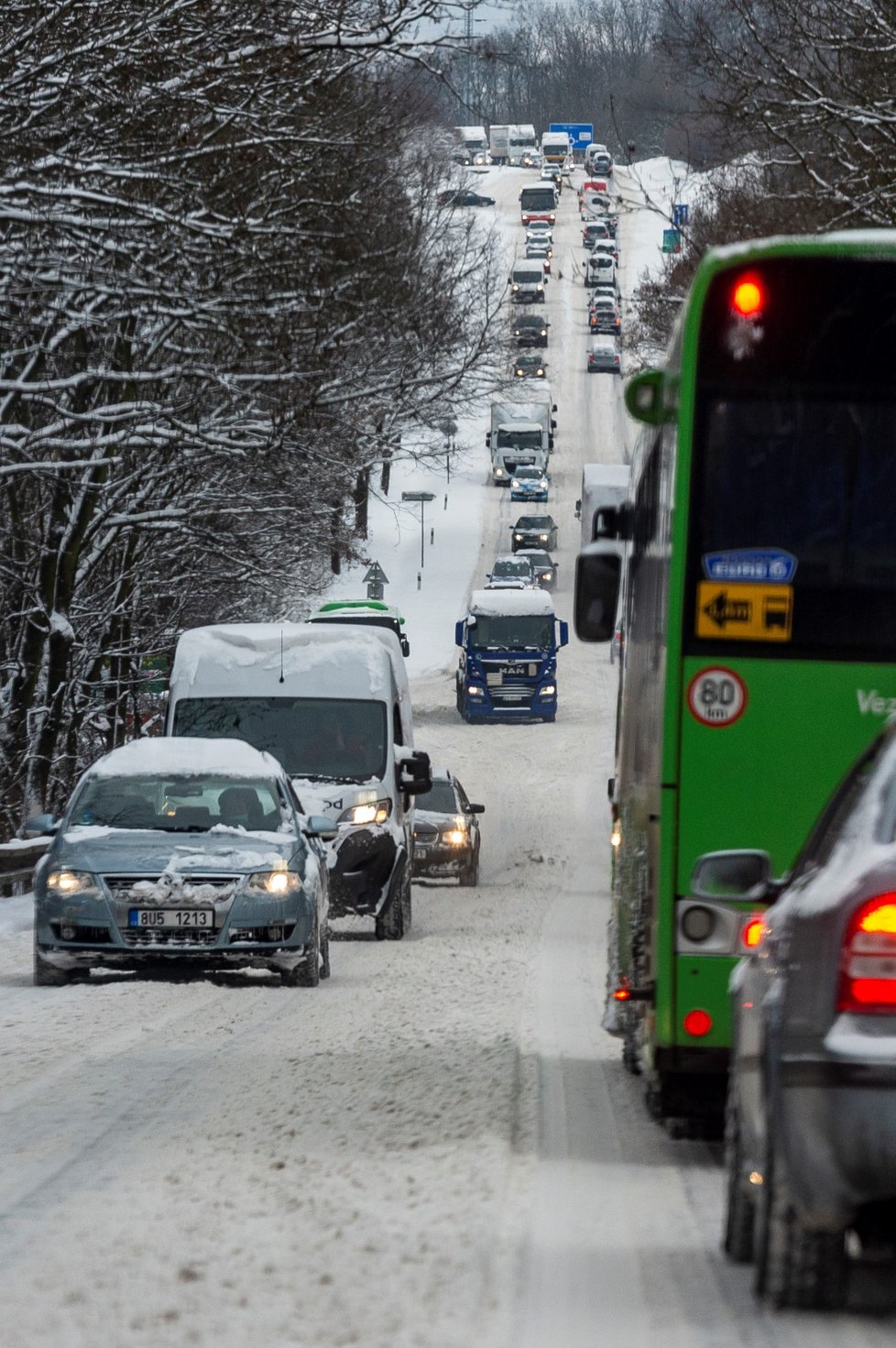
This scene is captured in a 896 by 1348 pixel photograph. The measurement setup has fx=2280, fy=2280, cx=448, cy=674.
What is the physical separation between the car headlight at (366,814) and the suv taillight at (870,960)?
14432mm

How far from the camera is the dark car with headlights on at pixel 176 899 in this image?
1443 centimetres

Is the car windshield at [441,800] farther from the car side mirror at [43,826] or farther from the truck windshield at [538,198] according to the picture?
the truck windshield at [538,198]

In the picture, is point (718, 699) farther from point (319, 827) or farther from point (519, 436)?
point (519, 436)

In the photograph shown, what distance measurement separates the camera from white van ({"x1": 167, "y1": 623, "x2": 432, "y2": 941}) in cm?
1953

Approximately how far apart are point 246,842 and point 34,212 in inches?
212

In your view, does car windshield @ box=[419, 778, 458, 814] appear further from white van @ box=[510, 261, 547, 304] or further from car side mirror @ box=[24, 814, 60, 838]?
white van @ box=[510, 261, 547, 304]

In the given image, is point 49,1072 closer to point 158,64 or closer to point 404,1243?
point 404,1243

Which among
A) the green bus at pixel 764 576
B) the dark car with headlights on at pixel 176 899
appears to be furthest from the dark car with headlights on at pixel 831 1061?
the dark car with headlights on at pixel 176 899

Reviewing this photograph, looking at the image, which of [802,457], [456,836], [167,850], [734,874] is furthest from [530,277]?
[734,874]

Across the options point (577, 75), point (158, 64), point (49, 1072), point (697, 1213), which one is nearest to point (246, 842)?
point (49, 1072)

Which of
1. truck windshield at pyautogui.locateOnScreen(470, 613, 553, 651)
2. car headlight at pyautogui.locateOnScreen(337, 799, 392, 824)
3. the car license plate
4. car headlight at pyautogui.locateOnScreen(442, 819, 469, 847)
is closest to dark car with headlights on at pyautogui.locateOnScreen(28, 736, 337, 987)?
the car license plate

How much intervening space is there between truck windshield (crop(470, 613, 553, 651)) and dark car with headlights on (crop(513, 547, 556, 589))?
2053cm

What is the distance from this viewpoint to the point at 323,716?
20500 millimetres

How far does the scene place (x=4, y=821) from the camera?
31.8m
